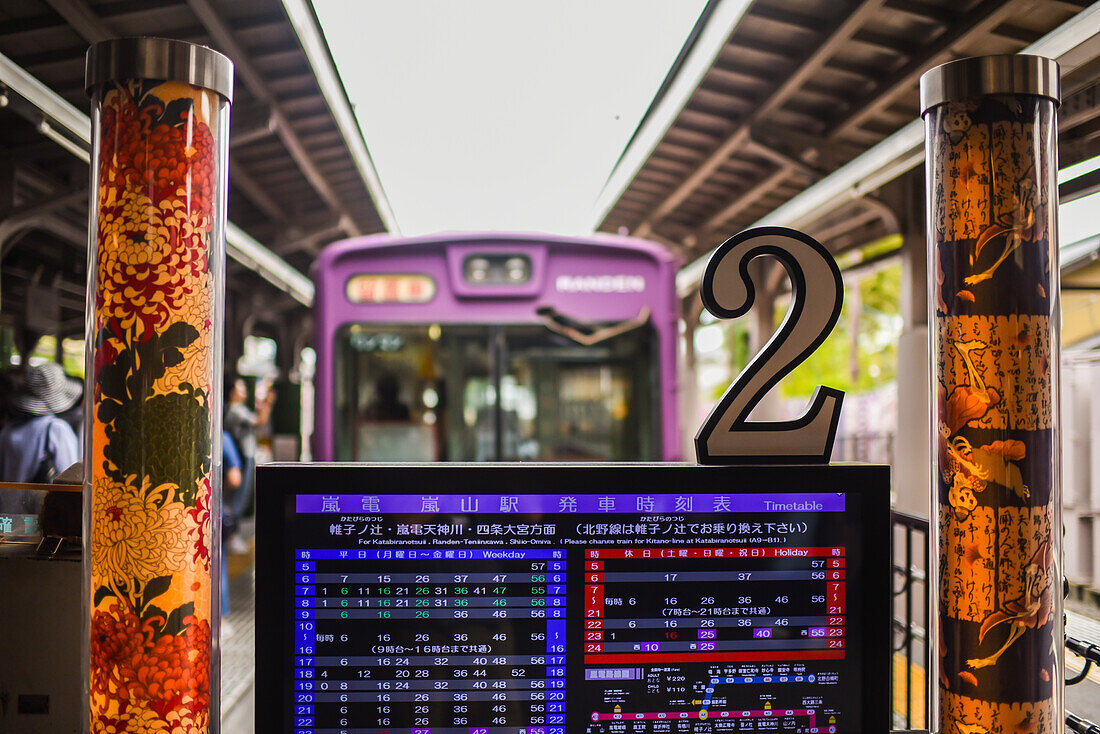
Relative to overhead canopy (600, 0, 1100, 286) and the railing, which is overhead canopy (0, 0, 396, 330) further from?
the railing

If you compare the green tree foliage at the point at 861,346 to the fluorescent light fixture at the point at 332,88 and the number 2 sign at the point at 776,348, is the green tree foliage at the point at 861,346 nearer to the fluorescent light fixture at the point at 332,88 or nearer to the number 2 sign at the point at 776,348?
the fluorescent light fixture at the point at 332,88

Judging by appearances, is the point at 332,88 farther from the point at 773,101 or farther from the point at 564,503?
the point at 564,503

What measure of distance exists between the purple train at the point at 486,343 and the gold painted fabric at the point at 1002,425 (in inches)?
103

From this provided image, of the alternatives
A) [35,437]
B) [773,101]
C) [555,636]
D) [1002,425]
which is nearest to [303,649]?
[555,636]

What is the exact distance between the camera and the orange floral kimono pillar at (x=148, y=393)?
1.22 meters

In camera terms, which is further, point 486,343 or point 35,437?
point 486,343

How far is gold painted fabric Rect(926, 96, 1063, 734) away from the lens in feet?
4.43

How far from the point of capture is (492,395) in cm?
401

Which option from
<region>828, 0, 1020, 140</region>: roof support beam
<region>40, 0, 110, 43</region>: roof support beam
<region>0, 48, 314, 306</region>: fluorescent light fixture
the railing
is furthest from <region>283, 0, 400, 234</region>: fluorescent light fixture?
the railing

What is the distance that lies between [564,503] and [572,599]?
6.8 inches

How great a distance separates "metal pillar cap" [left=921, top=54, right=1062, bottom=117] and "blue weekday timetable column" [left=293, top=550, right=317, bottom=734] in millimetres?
1444

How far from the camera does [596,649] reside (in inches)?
52.6

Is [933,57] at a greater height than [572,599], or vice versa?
[933,57]

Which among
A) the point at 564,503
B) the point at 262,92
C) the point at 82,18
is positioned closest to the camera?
the point at 564,503
